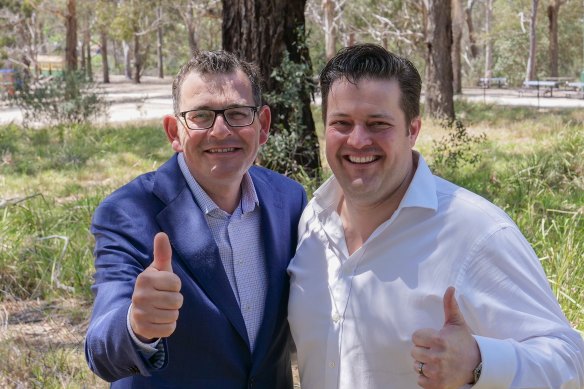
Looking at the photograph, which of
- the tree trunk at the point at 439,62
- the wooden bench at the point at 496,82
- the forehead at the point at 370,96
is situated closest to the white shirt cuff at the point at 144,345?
the forehead at the point at 370,96

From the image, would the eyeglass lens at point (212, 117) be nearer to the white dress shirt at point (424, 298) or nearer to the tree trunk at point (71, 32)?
the white dress shirt at point (424, 298)

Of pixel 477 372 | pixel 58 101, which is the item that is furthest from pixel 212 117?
pixel 58 101

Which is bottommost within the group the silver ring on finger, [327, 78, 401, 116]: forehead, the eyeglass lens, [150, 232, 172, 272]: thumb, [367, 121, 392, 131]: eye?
the silver ring on finger

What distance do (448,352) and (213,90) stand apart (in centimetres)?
114

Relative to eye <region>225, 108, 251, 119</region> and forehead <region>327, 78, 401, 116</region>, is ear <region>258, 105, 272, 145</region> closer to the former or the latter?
eye <region>225, 108, 251, 119</region>

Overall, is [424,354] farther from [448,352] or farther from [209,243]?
[209,243]

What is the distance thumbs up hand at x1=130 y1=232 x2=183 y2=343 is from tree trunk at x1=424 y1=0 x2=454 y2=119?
47.1ft

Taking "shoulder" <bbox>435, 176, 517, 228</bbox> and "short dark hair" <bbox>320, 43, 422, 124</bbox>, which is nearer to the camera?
"shoulder" <bbox>435, 176, 517, 228</bbox>

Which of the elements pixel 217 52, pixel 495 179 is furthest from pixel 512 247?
pixel 495 179

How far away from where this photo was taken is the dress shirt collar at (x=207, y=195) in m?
2.57

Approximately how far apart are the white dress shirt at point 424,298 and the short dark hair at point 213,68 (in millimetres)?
532

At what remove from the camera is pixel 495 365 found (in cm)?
199

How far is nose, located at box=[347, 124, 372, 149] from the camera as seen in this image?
92.7 inches

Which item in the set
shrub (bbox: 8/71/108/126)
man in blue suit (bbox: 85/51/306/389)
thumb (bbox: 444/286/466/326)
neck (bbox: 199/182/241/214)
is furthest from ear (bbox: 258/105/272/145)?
shrub (bbox: 8/71/108/126)
